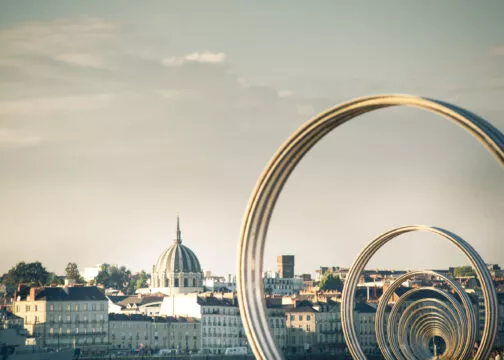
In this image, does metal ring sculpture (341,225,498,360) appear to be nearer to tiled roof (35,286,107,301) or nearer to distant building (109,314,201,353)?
tiled roof (35,286,107,301)

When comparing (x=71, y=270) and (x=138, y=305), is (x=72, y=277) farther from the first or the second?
(x=138, y=305)

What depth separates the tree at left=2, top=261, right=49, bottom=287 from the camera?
148500mm

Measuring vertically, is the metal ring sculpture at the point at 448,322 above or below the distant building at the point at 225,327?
below

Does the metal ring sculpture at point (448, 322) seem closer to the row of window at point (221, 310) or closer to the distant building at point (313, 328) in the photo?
the distant building at point (313, 328)

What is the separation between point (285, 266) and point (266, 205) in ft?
537

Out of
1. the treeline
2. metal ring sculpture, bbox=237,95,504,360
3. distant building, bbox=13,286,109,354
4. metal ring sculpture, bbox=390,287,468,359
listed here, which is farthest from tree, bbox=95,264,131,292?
metal ring sculpture, bbox=237,95,504,360

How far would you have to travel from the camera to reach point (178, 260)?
156375 millimetres

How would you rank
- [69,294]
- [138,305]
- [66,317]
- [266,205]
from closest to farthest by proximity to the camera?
[266,205] < [66,317] < [69,294] < [138,305]

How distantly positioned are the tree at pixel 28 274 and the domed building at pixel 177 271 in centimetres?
1335

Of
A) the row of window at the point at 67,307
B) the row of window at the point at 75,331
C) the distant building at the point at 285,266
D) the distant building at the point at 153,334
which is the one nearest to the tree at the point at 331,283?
the distant building at the point at 285,266

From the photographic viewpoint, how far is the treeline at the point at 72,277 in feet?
490

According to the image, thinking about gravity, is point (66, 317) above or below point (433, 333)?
above

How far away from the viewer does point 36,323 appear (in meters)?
114

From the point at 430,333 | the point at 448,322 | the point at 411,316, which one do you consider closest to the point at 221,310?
the point at 430,333
